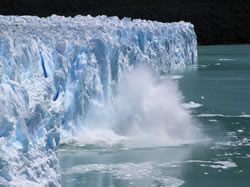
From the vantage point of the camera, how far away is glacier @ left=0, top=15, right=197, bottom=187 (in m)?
4.18

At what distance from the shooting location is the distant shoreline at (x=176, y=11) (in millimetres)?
49594

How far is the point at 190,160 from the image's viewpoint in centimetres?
696

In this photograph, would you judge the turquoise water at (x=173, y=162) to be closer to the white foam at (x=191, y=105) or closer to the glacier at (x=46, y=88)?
the glacier at (x=46, y=88)

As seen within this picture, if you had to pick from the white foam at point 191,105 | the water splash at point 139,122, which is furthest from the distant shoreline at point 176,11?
the water splash at point 139,122

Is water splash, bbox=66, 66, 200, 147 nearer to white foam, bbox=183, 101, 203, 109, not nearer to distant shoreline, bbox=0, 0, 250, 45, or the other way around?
white foam, bbox=183, 101, 203, 109

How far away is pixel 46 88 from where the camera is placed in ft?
16.3

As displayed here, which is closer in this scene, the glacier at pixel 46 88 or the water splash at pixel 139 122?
the glacier at pixel 46 88

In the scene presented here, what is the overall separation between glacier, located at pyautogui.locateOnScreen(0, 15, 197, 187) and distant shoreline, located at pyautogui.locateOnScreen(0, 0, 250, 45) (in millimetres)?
37941

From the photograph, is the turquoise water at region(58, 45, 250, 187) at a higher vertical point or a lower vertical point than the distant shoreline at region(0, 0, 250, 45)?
lower

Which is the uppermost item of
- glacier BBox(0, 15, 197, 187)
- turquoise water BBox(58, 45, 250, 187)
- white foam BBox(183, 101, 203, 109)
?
glacier BBox(0, 15, 197, 187)

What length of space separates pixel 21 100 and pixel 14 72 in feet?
1.24

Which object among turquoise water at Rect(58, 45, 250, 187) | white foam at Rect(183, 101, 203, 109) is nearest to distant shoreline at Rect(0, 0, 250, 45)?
white foam at Rect(183, 101, 203, 109)

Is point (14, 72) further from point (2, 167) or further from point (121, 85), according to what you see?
point (121, 85)

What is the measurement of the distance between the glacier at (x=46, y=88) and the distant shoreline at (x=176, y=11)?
3794cm
